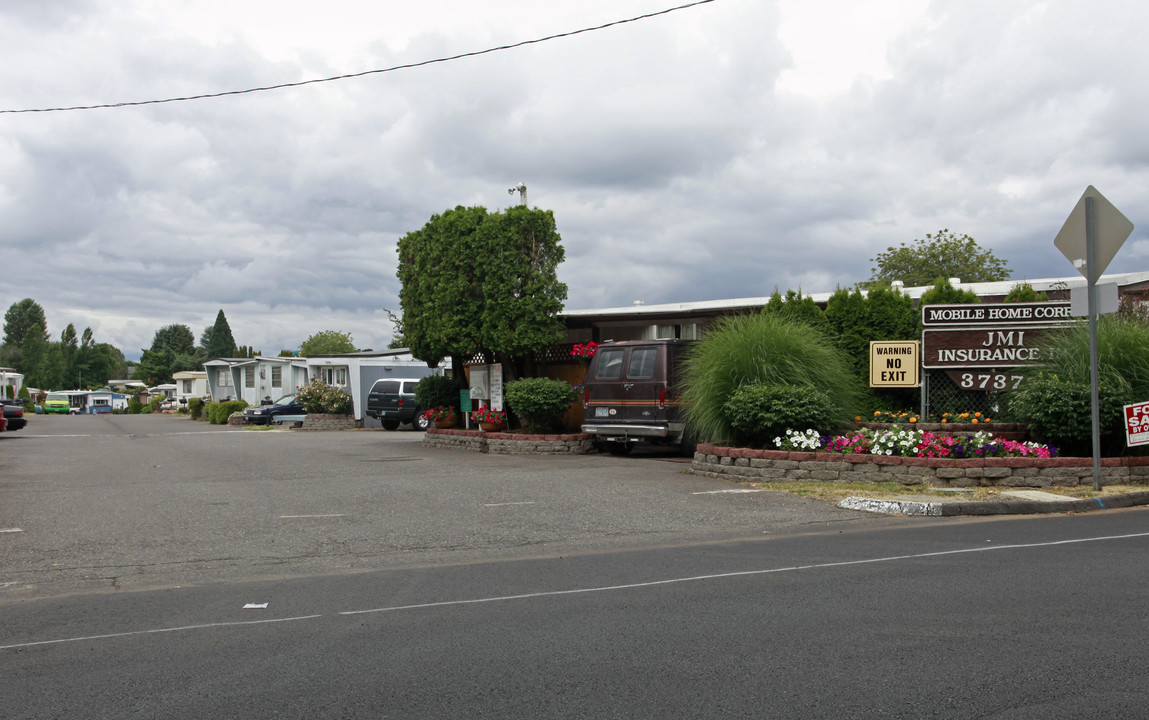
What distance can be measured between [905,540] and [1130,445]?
5380mm

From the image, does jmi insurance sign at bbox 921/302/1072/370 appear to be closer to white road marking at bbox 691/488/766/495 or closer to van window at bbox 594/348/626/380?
white road marking at bbox 691/488/766/495

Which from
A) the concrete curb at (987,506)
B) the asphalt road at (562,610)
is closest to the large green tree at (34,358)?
the asphalt road at (562,610)

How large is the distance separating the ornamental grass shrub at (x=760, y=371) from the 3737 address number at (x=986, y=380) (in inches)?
66.5

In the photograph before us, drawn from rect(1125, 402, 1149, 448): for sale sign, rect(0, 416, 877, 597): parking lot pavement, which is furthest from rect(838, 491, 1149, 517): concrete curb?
rect(1125, 402, 1149, 448): for sale sign

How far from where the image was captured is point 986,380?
14.5m

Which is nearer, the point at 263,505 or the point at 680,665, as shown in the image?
the point at 680,665

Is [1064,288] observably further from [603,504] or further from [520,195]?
[520,195]

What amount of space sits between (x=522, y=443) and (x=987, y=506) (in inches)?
408

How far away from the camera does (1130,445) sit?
39.0 feet

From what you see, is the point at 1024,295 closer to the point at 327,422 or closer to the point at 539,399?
the point at 539,399

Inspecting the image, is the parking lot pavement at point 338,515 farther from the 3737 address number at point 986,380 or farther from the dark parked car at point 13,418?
the dark parked car at point 13,418

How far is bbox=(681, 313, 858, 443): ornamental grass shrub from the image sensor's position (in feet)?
46.5

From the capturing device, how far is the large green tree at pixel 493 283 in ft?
64.7

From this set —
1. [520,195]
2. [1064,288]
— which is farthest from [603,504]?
[520,195]
